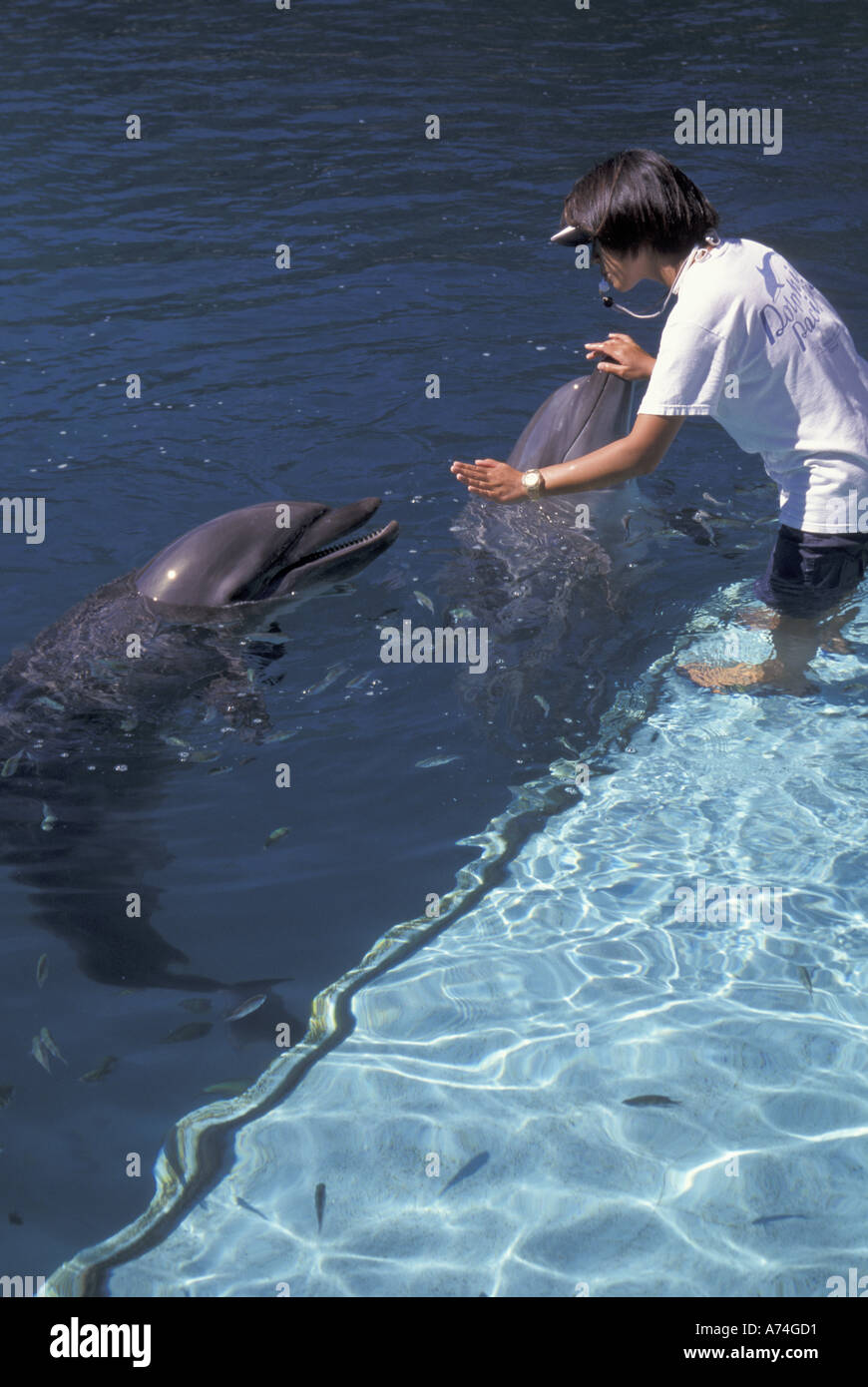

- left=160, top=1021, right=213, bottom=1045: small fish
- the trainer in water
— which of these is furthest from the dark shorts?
left=160, top=1021, right=213, bottom=1045: small fish

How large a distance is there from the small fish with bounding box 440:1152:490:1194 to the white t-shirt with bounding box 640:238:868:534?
2377 millimetres

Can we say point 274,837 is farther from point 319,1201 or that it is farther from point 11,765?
point 319,1201

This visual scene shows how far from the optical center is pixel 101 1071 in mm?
3885

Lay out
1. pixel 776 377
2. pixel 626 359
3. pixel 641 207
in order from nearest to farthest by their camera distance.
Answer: pixel 641 207 → pixel 776 377 → pixel 626 359

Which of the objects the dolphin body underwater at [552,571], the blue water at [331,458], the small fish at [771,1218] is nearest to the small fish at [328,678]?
the blue water at [331,458]

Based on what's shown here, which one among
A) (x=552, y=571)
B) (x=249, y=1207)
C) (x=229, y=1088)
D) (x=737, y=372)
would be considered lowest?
(x=249, y=1207)

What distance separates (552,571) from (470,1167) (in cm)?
352

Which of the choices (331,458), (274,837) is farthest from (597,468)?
(331,458)

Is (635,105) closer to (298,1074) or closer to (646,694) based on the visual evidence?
(646,694)

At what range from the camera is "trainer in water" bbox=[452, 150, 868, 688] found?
4000 mm

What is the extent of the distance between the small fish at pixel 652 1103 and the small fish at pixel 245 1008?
1.22 metres

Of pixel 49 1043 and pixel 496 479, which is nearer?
pixel 49 1043

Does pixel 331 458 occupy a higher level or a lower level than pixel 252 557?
higher
